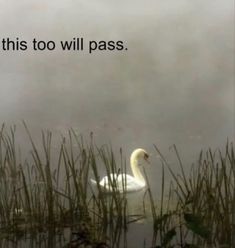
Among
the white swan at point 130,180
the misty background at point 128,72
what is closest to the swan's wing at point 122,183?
the white swan at point 130,180

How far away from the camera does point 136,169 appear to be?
6.15 ft

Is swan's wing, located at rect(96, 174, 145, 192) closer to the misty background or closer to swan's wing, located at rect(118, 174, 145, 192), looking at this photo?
swan's wing, located at rect(118, 174, 145, 192)

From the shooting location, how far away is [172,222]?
6.27ft

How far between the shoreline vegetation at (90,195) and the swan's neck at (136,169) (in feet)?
0.15

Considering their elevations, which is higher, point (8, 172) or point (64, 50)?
point (64, 50)

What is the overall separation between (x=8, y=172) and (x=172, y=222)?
614 millimetres

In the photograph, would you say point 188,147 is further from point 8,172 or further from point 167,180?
point 8,172

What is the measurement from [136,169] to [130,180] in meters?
0.04

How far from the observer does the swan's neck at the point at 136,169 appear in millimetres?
1861

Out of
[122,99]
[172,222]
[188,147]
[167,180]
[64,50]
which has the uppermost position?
[64,50]

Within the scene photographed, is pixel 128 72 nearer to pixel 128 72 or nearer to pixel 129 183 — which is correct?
pixel 128 72

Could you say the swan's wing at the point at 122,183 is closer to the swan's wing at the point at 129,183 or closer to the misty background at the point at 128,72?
the swan's wing at the point at 129,183

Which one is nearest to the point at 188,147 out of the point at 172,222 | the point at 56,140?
the point at 172,222

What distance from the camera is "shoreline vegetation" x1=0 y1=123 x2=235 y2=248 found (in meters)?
1.88
